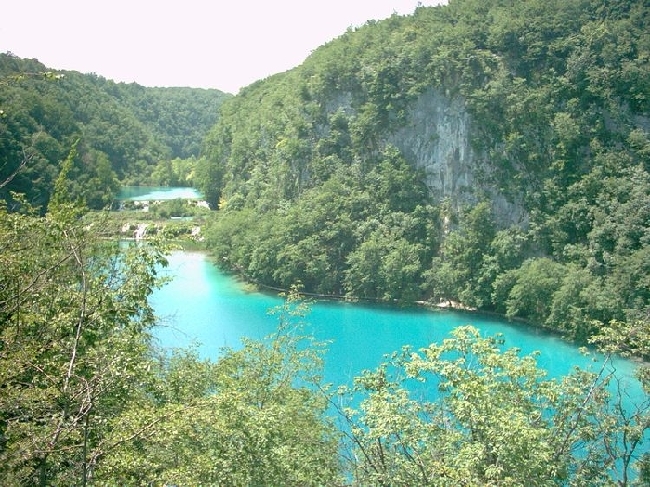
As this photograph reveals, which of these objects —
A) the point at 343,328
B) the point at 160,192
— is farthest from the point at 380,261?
the point at 160,192

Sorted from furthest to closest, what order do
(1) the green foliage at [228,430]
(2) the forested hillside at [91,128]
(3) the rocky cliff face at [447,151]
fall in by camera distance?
1. (2) the forested hillside at [91,128]
2. (3) the rocky cliff face at [447,151]
3. (1) the green foliage at [228,430]

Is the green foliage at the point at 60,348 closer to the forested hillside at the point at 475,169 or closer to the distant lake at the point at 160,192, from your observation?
the forested hillside at the point at 475,169

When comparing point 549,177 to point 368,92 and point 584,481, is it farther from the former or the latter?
point 584,481

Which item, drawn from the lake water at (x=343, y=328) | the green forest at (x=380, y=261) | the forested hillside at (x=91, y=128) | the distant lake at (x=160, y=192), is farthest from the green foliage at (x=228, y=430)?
the distant lake at (x=160, y=192)

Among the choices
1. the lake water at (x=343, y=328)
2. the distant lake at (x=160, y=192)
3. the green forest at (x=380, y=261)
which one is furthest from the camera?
the distant lake at (x=160, y=192)

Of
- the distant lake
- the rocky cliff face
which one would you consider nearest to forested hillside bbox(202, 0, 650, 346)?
the rocky cliff face

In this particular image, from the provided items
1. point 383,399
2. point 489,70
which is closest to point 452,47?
point 489,70
